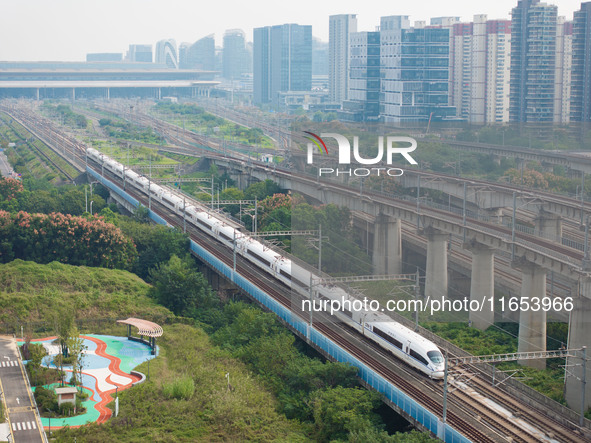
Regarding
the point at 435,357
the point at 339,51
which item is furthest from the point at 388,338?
the point at 339,51

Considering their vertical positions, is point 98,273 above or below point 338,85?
below

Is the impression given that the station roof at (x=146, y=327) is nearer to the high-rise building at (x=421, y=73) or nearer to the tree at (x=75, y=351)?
the tree at (x=75, y=351)

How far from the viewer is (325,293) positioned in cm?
3819

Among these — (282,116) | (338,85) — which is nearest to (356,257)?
(282,116)

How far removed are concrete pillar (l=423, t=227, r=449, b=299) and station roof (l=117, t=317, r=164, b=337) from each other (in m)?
15.3

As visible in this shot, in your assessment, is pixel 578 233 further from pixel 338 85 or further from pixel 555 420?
pixel 338 85

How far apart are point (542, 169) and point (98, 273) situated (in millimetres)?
39782

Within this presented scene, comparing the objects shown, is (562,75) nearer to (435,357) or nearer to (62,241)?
(62,241)

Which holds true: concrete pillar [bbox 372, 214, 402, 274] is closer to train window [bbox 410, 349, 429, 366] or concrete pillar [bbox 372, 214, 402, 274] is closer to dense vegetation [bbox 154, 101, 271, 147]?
train window [bbox 410, 349, 429, 366]

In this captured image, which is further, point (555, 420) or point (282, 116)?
point (282, 116)

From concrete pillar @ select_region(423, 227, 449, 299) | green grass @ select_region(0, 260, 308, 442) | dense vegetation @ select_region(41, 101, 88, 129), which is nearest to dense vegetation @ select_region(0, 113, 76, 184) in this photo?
dense vegetation @ select_region(41, 101, 88, 129)

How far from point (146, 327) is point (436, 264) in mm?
16625

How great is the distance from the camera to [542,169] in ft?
233

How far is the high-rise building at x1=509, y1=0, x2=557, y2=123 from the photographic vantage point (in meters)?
97.4
